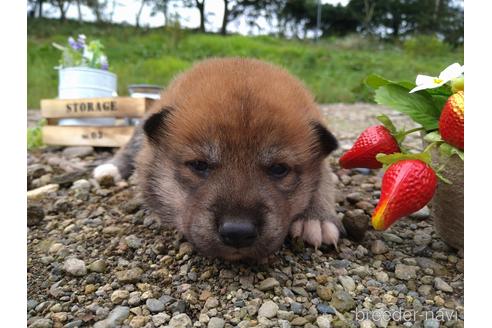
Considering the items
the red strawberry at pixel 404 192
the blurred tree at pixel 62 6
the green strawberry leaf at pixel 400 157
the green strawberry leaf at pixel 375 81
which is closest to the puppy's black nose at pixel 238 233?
the red strawberry at pixel 404 192

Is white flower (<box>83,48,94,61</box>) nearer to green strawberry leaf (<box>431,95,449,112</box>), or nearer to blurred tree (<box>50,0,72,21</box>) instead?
green strawberry leaf (<box>431,95,449,112</box>)

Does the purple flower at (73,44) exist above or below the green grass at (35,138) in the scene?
above

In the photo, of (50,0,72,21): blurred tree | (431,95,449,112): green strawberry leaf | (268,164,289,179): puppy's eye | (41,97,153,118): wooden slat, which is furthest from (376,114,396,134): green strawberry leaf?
(50,0,72,21): blurred tree

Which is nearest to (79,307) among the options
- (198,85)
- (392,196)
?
(198,85)

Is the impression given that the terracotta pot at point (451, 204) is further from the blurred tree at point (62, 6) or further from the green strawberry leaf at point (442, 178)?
the blurred tree at point (62, 6)

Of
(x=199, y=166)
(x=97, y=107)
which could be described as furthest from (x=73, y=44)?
(x=199, y=166)

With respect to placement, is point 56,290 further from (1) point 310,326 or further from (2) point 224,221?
(1) point 310,326

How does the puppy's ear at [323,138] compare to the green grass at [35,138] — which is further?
the green grass at [35,138]
